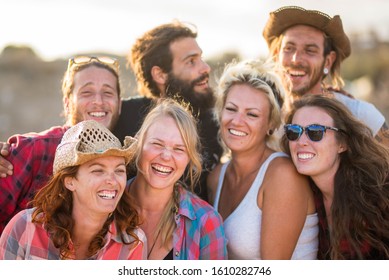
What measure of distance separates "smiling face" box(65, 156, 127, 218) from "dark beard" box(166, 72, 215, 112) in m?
2.25

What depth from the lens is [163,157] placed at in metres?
3.93

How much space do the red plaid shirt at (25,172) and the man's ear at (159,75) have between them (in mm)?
2045

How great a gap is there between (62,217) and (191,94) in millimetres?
2578

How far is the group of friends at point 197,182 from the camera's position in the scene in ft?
12.1

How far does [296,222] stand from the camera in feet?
13.5

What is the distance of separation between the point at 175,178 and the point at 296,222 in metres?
0.99

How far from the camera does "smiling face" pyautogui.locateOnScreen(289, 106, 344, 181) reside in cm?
411

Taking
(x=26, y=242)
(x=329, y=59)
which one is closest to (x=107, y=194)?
(x=26, y=242)

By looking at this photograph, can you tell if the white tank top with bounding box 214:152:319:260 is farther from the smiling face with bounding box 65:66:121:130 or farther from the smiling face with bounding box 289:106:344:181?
the smiling face with bounding box 65:66:121:130

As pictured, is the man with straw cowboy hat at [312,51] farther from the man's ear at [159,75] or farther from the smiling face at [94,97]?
the smiling face at [94,97]

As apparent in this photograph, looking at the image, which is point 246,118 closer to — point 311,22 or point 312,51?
point 312,51

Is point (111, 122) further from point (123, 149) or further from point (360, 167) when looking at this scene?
point (360, 167)

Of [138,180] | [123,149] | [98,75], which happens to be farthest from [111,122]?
[123,149]

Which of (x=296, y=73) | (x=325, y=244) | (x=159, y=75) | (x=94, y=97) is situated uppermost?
(x=159, y=75)
